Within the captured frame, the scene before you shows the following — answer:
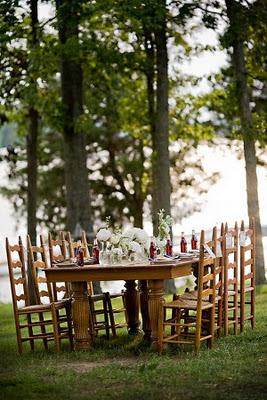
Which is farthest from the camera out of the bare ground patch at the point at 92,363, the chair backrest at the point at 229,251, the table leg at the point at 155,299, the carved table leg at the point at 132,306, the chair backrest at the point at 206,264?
the carved table leg at the point at 132,306

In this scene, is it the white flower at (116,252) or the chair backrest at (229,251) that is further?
the chair backrest at (229,251)

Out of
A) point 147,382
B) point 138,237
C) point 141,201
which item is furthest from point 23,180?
point 147,382

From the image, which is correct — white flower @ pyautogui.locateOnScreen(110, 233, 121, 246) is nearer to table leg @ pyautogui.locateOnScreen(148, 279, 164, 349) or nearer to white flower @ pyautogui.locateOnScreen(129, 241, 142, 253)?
white flower @ pyautogui.locateOnScreen(129, 241, 142, 253)

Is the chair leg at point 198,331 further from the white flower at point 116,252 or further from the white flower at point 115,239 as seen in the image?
the white flower at point 115,239

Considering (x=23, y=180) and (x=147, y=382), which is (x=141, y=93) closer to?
(x=23, y=180)

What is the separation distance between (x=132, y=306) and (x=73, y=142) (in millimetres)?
6827

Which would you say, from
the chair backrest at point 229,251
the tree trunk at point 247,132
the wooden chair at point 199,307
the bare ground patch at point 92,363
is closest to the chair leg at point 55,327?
the bare ground patch at point 92,363

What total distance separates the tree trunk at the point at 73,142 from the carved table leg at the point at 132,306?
5716mm

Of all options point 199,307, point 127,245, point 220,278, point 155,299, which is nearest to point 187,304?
point 199,307

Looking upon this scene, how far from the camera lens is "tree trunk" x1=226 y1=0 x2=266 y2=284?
16.8m

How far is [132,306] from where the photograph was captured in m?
11.2

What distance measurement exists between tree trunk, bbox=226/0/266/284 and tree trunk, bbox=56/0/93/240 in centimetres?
300

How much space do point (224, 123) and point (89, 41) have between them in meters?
8.51

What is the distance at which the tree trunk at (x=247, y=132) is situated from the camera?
1680cm
